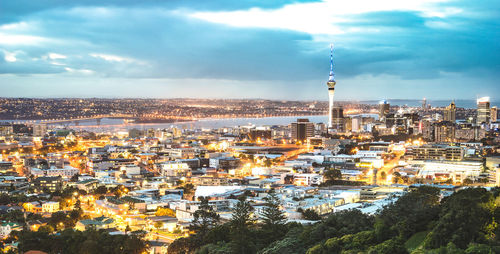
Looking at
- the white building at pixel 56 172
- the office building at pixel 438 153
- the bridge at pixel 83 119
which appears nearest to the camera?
the white building at pixel 56 172

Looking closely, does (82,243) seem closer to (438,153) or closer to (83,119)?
(438,153)

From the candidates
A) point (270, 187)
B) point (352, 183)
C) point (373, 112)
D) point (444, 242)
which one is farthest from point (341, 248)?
point (373, 112)

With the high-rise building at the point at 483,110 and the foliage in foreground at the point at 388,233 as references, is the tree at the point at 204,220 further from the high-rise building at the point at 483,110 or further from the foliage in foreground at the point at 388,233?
the high-rise building at the point at 483,110

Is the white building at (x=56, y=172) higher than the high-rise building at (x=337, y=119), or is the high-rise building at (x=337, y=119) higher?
the high-rise building at (x=337, y=119)

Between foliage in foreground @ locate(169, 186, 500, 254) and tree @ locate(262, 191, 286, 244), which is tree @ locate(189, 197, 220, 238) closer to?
foliage in foreground @ locate(169, 186, 500, 254)

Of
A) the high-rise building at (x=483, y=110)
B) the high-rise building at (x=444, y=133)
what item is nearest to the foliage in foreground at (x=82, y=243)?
the high-rise building at (x=444, y=133)

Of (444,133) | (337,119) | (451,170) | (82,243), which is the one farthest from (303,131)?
(82,243)
